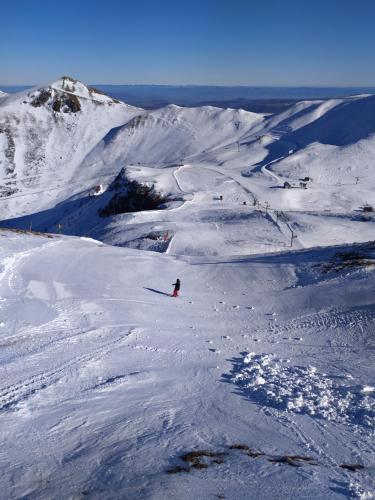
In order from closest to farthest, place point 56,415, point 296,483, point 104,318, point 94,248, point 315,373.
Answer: point 296,483, point 56,415, point 315,373, point 104,318, point 94,248

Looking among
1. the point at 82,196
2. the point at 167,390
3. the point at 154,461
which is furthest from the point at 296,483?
the point at 82,196

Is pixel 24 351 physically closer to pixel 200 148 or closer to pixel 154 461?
pixel 154 461

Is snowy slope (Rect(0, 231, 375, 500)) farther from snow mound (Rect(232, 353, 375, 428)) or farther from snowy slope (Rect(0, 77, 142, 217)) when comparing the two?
snowy slope (Rect(0, 77, 142, 217))

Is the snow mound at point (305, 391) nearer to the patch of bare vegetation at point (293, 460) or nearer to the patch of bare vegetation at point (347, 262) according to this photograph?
the patch of bare vegetation at point (293, 460)

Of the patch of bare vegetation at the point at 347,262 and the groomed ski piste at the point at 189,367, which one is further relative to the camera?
the patch of bare vegetation at the point at 347,262

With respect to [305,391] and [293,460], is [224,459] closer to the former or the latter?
[293,460]

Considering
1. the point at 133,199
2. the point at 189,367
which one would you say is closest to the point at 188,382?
the point at 189,367

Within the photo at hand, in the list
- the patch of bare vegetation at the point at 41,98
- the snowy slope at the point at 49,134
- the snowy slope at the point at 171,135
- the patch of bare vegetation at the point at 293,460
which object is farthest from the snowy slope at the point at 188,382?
the patch of bare vegetation at the point at 41,98
